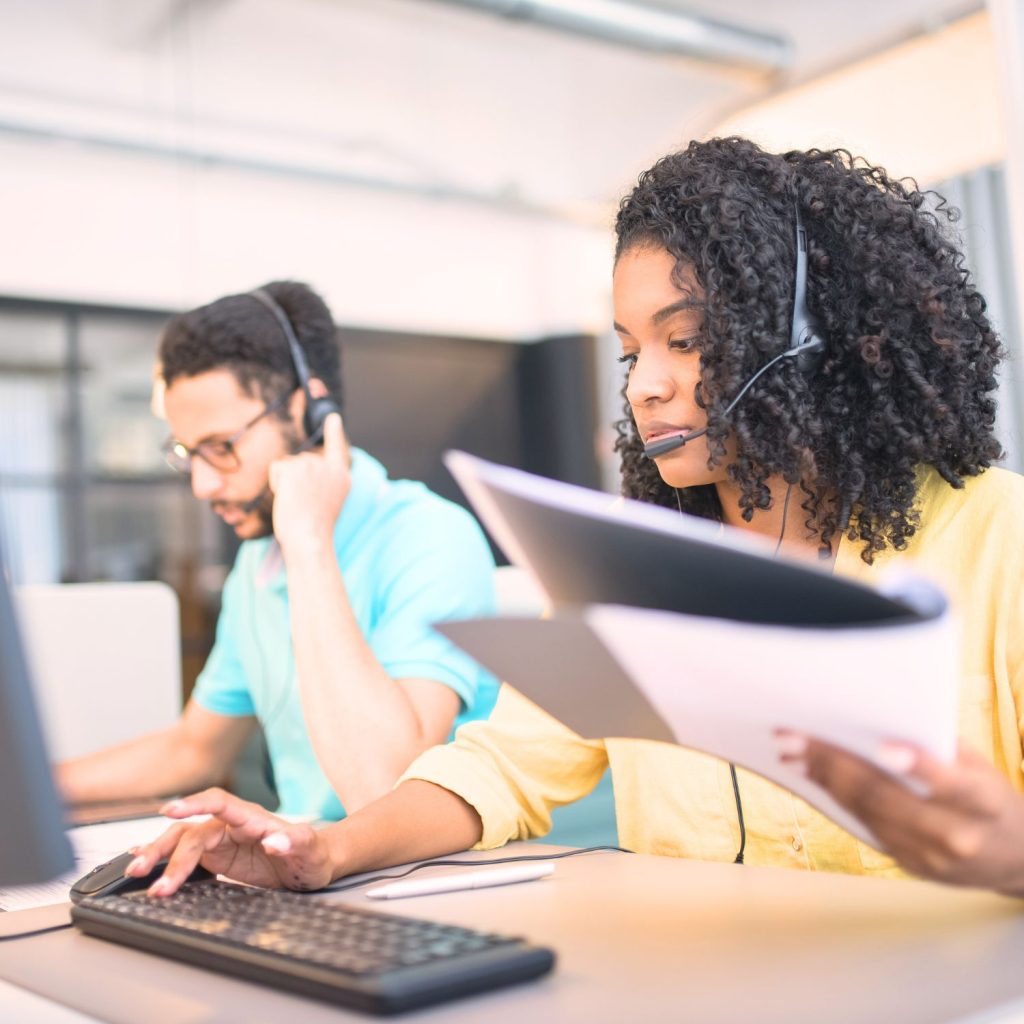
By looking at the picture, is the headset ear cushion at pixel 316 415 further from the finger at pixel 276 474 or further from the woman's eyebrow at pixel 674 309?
the woman's eyebrow at pixel 674 309

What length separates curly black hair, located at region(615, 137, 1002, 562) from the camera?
105cm

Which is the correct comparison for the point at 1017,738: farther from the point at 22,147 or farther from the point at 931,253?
the point at 22,147

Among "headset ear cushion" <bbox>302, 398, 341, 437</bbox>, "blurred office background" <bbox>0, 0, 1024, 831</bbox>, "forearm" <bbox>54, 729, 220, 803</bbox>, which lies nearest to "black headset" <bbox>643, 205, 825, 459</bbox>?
"headset ear cushion" <bbox>302, 398, 341, 437</bbox>

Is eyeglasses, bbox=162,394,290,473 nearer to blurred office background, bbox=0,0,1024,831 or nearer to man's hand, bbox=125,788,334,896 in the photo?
man's hand, bbox=125,788,334,896

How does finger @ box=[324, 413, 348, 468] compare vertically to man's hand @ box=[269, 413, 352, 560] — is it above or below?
above

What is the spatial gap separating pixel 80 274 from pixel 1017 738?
13.7 feet

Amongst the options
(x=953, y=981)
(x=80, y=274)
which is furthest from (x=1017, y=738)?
(x=80, y=274)

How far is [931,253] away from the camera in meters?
1.10

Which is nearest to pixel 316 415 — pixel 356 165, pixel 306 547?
pixel 306 547

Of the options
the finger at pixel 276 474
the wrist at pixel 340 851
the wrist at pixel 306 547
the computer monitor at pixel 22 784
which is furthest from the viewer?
the finger at pixel 276 474

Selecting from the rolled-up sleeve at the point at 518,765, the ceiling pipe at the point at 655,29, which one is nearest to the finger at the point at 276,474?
the rolled-up sleeve at the point at 518,765

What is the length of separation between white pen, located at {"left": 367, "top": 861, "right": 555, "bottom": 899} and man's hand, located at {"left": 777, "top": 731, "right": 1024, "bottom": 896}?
32 centimetres

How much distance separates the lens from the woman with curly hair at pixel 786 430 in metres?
1.01

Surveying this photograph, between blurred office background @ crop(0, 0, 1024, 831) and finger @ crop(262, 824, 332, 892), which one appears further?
blurred office background @ crop(0, 0, 1024, 831)
